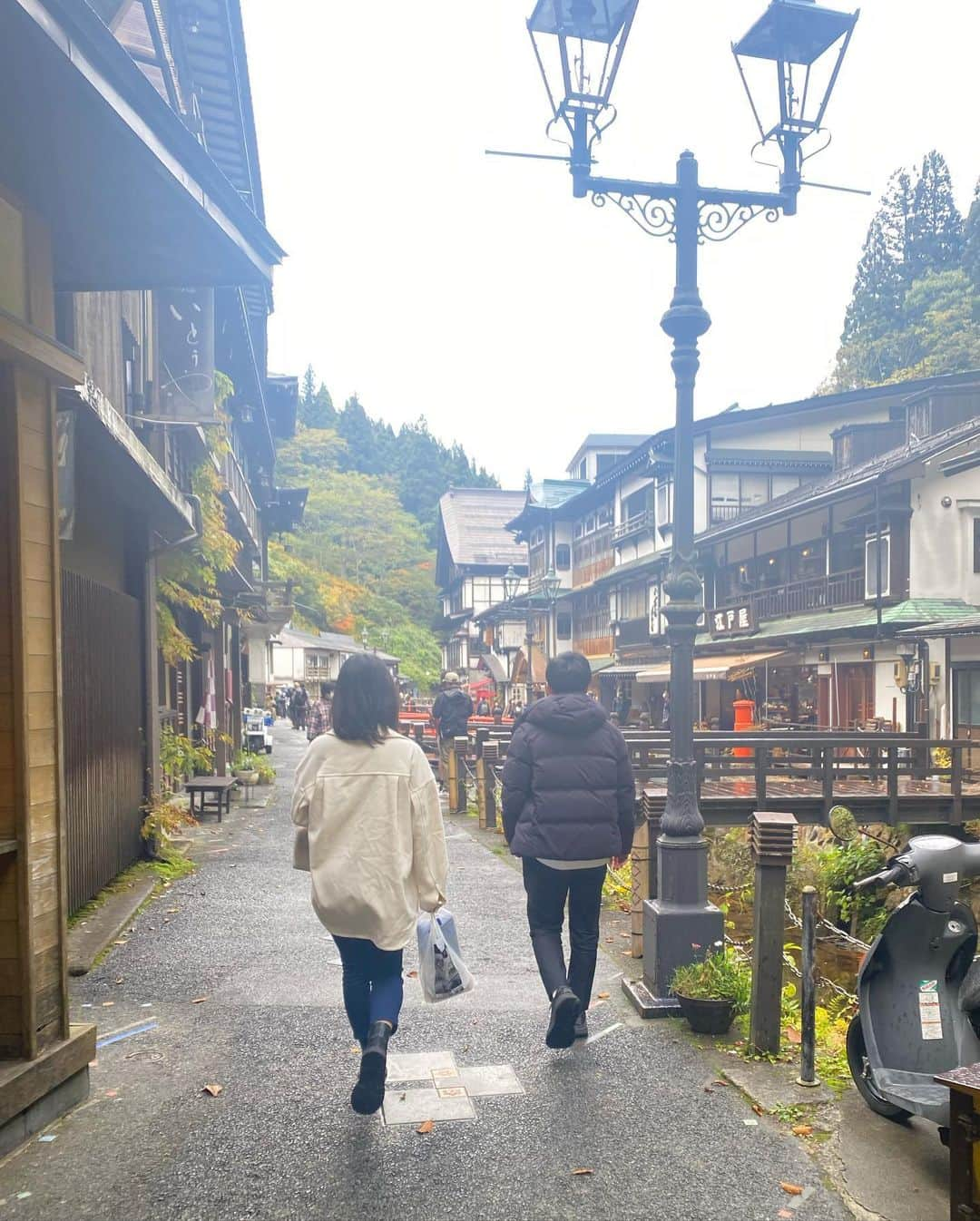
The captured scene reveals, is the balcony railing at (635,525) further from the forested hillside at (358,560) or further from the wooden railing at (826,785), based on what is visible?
the wooden railing at (826,785)

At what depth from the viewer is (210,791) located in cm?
1297

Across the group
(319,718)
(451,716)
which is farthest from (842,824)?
(319,718)

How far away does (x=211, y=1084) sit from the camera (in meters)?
4.13

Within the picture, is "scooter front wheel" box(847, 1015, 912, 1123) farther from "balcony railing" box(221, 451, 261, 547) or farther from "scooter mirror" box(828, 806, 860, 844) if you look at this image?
"balcony railing" box(221, 451, 261, 547)

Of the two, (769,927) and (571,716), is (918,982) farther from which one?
(571,716)

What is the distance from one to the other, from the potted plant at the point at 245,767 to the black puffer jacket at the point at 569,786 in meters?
11.6

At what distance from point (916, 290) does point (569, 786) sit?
4755 cm

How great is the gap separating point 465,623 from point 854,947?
1959 inches

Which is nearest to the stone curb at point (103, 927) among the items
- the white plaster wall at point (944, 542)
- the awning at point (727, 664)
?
the white plaster wall at point (944, 542)

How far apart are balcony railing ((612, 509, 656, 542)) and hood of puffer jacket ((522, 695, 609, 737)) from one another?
1146 inches

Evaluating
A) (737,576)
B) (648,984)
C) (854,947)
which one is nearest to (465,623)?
(737,576)

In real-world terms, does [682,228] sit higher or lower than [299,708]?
higher

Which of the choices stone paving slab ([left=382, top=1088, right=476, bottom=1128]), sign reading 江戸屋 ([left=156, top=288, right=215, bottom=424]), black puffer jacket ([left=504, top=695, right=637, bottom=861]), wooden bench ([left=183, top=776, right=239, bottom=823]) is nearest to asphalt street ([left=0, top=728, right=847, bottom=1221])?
stone paving slab ([left=382, top=1088, right=476, bottom=1128])

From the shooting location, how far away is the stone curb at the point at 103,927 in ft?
19.3
